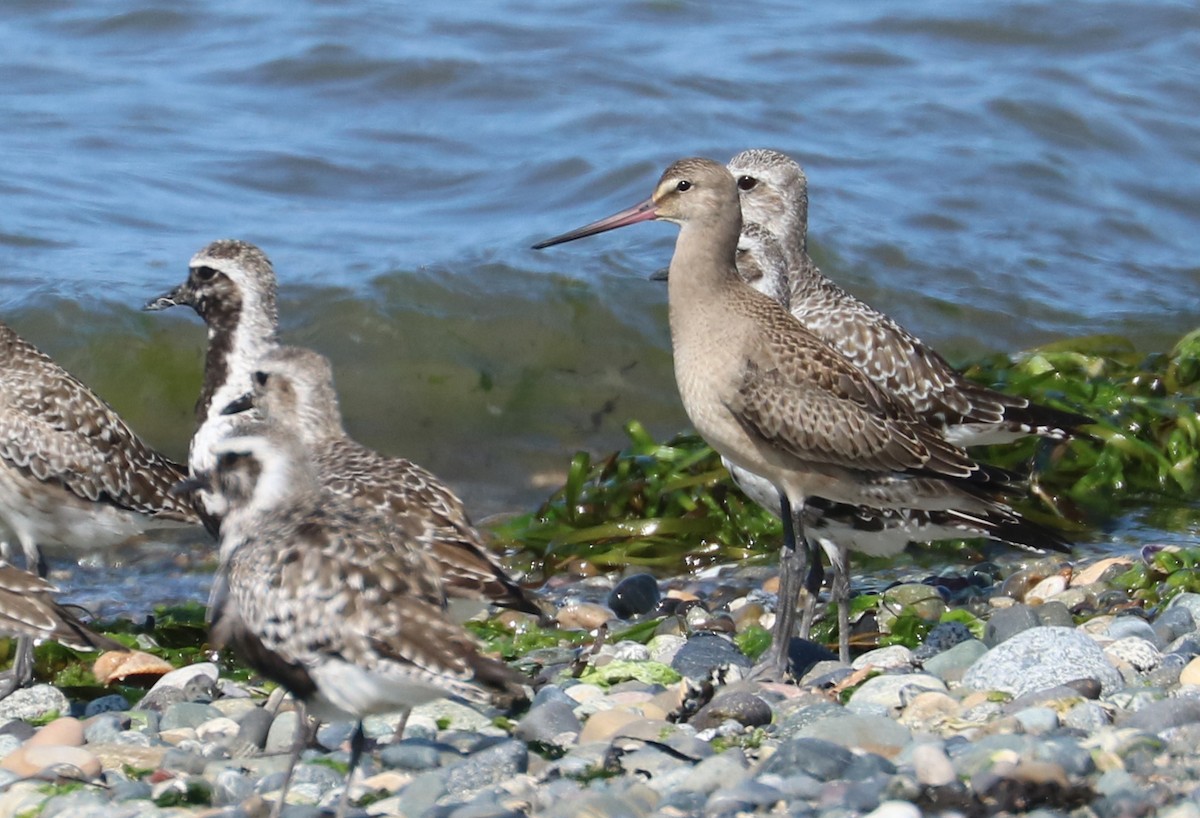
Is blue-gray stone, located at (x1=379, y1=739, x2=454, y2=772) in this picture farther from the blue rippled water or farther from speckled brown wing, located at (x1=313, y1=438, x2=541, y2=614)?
the blue rippled water

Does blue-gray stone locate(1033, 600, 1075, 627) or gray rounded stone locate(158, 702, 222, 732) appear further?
blue-gray stone locate(1033, 600, 1075, 627)

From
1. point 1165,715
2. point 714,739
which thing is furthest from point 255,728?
point 1165,715

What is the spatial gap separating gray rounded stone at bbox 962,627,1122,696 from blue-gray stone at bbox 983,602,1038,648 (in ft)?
1.70

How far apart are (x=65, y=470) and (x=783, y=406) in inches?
134

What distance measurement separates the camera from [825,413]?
262 inches

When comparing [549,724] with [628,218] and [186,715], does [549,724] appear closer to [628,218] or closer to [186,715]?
[186,715]

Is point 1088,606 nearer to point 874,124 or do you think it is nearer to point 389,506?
point 389,506

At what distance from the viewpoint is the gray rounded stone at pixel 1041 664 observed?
574cm

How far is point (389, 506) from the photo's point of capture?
18.7 ft

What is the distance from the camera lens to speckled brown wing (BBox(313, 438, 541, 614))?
5.60 meters

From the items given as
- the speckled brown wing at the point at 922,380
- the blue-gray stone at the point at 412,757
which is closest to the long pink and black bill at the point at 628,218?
the speckled brown wing at the point at 922,380

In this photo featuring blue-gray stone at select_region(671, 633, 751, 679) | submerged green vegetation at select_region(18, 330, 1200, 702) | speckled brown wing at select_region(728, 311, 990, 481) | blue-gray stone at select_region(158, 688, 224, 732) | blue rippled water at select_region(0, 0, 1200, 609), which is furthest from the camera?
blue rippled water at select_region(0, 0, 1200, 609)

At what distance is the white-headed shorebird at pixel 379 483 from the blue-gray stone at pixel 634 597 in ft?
6.14

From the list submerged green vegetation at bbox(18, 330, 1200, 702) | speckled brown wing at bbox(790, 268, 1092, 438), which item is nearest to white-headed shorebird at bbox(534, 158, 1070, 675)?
speckled brown wing at bbox(790, 268, 1092, 438)
